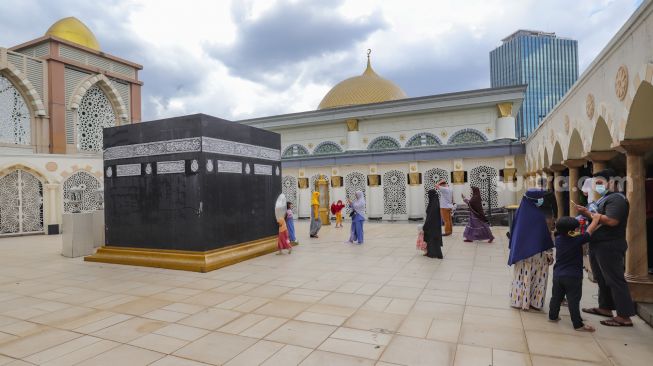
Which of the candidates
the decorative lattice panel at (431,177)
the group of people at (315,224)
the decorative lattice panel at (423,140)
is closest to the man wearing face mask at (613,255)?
→ the group of people at (315,224)

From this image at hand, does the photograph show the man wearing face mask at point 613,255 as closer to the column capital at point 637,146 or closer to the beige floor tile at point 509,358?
the column capital at point 637,146

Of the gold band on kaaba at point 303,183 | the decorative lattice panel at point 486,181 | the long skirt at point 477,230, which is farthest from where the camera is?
the gold band on kaaba at point 303,183

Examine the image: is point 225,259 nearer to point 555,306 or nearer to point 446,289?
point 446,289

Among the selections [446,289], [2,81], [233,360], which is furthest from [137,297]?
[2,81]

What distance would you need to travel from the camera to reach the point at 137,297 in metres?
4.80

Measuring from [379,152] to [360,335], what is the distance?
12613mm

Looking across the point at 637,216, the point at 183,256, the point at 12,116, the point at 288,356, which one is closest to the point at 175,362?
the point at 288,356

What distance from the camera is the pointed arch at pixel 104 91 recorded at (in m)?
17.2

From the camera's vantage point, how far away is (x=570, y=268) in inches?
140

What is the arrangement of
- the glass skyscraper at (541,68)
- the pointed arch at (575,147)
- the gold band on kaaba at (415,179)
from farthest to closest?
the glass skyscraper at (541,68), the gold band on kaaba at (415,179), the pointed arch at (575,147)

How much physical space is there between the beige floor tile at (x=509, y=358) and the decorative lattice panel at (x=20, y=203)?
1551 cm

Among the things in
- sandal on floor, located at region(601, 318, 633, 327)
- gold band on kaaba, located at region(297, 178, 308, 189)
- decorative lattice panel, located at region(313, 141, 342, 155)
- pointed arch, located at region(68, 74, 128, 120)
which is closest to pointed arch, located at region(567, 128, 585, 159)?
sandal on floor, located at region(601, 318, 633, 327)

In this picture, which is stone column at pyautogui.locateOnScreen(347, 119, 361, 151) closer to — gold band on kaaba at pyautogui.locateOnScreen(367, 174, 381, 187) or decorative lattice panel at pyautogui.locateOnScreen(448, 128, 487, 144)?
gold band on kaaba at pyautogui.locateOnScreen(367, 174, 381, 187)

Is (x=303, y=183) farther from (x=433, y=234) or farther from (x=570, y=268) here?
(x=570, y=268)
